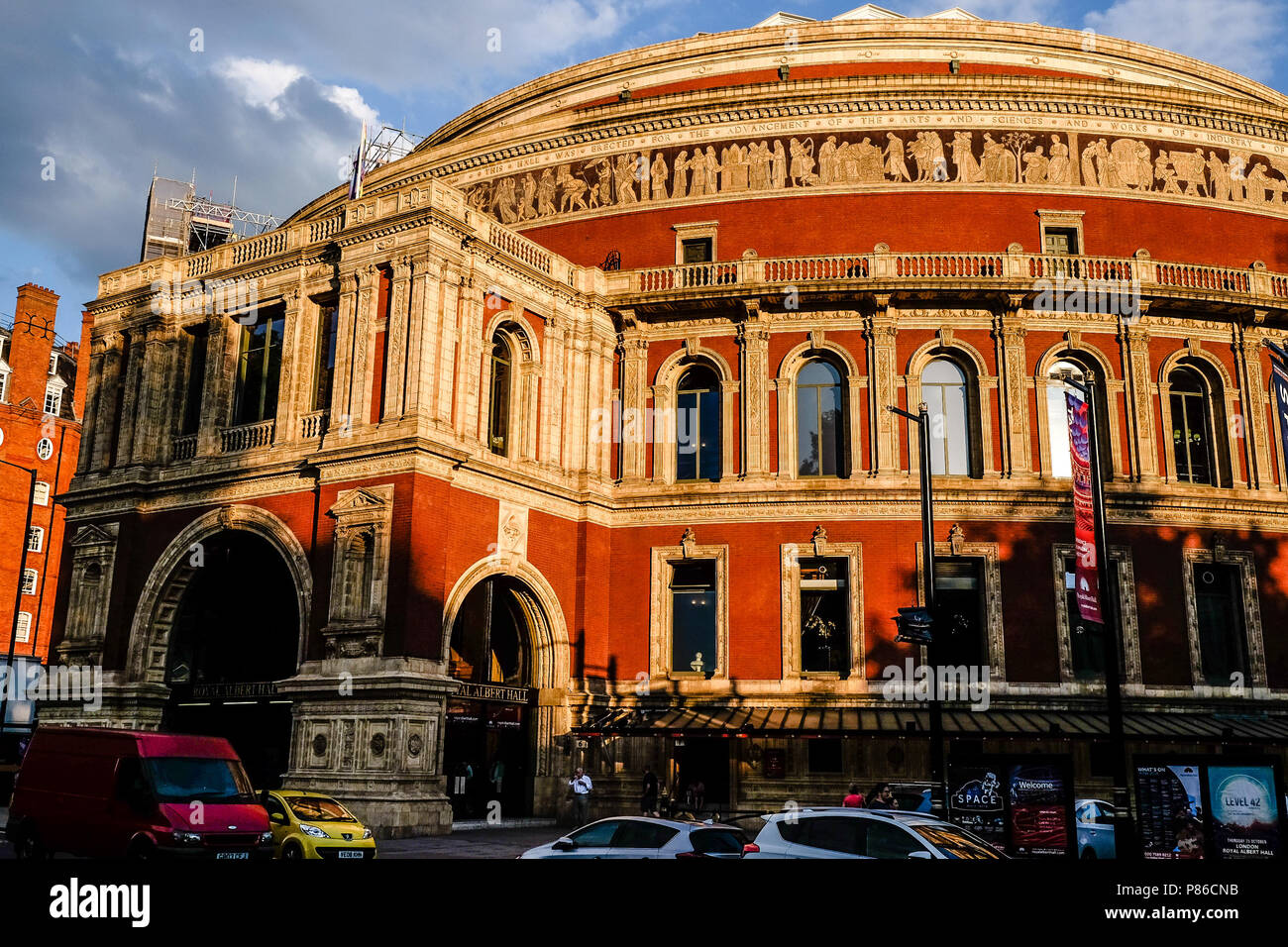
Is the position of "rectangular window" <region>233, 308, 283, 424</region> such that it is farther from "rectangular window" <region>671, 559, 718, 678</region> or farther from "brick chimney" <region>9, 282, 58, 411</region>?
"brick chimney" <region>9, 282, 58, 411</region>

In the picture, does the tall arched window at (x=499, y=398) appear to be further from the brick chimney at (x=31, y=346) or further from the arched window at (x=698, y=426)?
the brick chimney at (x=31, y=346)

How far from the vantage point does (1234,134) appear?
3516 centimetres

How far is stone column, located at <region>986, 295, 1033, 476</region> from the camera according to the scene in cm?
3094

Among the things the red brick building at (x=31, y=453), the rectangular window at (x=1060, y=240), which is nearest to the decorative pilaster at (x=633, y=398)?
the rectangular window at (x=1060, y=240)

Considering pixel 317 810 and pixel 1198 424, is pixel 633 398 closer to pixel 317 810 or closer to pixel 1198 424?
pixel 1198 424

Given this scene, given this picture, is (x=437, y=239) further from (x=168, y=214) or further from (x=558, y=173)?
(x=168, y=214)

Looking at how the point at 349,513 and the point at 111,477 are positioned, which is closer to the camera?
the point at 349,513

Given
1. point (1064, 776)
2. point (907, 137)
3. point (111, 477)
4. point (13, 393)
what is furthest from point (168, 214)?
point (1064, 776)

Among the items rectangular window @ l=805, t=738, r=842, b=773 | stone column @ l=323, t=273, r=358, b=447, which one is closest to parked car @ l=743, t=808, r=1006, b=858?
rectangular window @ l=805, t=738, r=842, b=773

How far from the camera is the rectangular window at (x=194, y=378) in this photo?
3284 cm

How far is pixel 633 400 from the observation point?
33.4 m

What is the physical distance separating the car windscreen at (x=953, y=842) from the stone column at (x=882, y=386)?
18382mm

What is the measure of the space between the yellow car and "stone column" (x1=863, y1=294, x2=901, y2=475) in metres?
17.3
